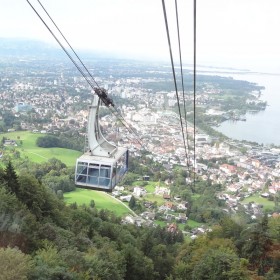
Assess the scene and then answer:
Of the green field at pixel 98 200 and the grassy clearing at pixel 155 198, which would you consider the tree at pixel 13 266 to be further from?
the grassy clearing at pixel 155 198

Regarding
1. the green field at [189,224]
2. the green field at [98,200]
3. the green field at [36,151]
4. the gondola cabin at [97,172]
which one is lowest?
the green field at [189,224]

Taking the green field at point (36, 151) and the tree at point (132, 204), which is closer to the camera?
the tree at point (132, 204)

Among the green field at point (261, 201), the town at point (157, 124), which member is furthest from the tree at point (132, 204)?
the green field at point (261, 201)

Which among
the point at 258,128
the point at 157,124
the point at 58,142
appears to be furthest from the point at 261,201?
the point at 258,128

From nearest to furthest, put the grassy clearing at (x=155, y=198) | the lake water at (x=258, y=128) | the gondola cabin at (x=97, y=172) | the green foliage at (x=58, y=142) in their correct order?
the gondola cabin at (x=97, y=172) → the grassy clearing at (x=155, y=198) → the green foliage at (x=58, y=142) → the lake water at (x=258, y=128)

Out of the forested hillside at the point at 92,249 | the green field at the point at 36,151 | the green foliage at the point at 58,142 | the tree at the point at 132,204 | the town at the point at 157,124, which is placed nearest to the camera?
the forested hillside at the point at 92,249

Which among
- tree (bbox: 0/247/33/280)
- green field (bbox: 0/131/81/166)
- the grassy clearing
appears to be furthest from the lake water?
tree (bbox: 0/247/33/280)

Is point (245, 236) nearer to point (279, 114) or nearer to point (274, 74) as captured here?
point (279, 114)
